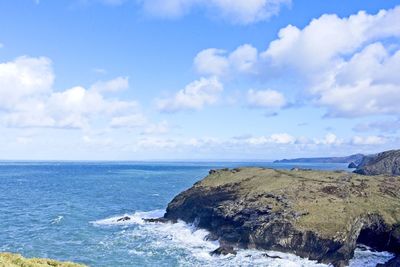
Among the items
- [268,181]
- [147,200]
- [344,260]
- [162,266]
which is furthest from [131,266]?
[147,200]

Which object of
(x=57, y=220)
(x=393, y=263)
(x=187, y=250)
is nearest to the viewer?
(x=393, y=263)

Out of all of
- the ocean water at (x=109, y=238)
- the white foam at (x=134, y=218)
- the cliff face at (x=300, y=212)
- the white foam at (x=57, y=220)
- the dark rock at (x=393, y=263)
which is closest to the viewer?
the dark rock at (x=393, y=263)

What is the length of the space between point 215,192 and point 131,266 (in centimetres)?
3418

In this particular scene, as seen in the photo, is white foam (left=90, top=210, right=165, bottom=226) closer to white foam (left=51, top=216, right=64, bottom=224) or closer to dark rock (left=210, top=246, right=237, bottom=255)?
white foam (left=51, top=216, right=64, bottom=224)

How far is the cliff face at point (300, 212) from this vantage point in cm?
6744

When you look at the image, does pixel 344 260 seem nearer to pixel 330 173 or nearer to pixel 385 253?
pixel 385 253

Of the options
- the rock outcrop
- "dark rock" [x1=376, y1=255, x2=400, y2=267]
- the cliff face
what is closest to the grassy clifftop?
the cliff face

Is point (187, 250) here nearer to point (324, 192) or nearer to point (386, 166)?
point (324, 192)

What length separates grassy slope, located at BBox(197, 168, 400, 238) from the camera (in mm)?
71125

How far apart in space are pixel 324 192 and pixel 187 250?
3134 cm

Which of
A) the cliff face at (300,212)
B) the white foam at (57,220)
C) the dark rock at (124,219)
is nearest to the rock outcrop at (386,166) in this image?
the cliff face at (300,212)

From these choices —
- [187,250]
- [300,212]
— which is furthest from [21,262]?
[300,212]

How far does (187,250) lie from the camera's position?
70500 millimetres

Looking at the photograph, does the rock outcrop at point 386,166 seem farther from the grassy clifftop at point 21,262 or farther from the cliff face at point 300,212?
the grassy clifftop at point 21,262
